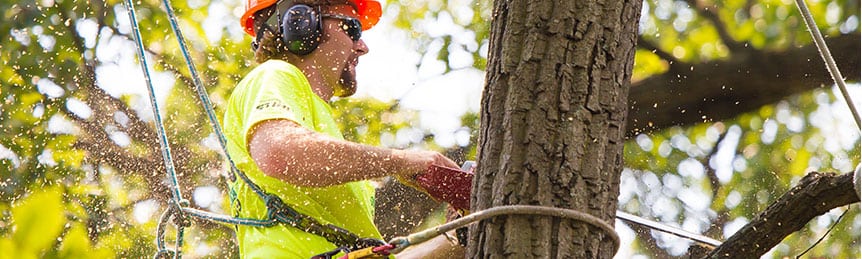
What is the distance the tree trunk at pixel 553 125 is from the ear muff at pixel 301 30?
100 cm

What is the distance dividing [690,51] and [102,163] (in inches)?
140

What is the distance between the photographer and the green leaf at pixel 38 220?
0.63 m

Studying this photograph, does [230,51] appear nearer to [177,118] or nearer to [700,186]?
[177,118]

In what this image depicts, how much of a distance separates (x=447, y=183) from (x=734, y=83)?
247 centimetres

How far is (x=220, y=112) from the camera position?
6.14 meters

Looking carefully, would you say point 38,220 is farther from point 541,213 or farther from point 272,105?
point 272,105

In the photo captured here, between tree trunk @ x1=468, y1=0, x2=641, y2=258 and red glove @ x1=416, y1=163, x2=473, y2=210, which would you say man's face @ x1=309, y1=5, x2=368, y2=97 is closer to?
red glove @ x1=416, y1=163, x2=473, y2=210

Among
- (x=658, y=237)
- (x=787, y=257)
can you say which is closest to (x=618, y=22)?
(x=658, y=237)

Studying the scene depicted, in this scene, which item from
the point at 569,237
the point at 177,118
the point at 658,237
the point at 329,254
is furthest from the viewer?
the point at 177,118

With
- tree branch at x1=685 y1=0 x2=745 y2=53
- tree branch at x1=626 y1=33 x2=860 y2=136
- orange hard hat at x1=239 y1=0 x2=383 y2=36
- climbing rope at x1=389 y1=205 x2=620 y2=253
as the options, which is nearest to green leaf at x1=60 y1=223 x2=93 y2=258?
climbing rope at x1=389 y1=205 x2=620 y2=253

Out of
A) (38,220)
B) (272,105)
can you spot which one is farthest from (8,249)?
(272,105)

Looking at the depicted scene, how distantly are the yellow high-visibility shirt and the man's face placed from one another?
0.18 m

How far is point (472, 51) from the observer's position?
701cm

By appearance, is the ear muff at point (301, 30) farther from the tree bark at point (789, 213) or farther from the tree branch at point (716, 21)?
the tree branch at point (716, 21)
